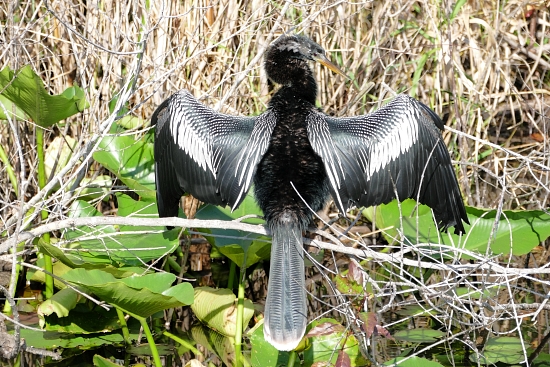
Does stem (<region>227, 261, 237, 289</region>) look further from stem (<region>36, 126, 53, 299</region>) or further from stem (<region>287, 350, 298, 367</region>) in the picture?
stem (<region>287, 350, 298, 367</region>)

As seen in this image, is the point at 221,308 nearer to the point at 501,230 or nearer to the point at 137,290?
the point at 137,290

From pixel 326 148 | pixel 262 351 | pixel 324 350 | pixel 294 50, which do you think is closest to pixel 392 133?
pixel 326 148

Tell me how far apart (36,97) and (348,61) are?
2.41 meters

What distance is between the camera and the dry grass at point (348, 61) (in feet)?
15.3

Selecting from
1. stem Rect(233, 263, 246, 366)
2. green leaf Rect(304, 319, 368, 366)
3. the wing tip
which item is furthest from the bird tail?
stem Rect(233, 263, 246, 366)

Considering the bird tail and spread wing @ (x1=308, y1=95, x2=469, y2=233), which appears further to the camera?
spread wing @ (x1=308, y1=95, x2=469, y2=233)

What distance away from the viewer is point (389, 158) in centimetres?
352

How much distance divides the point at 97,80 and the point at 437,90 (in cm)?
240

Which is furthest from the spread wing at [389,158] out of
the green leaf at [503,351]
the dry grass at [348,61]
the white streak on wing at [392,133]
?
the dry grass at [348,61]

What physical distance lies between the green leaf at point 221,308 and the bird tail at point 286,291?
864 mm

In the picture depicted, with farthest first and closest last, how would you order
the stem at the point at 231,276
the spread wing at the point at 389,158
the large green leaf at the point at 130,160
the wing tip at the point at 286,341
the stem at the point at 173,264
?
the stem at the point at 173,264
the stem at the point at 231,276
the large green leaf at the point at 130,160
the spread wing at the point at 389,158
the wing tip at the point at 286,341

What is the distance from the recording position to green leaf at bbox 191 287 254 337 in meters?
4.03

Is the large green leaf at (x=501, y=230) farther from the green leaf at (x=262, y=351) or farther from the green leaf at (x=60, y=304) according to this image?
the green leaf at (x=60, y=304)

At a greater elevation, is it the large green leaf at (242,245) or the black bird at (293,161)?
the black bird at (293,161)
